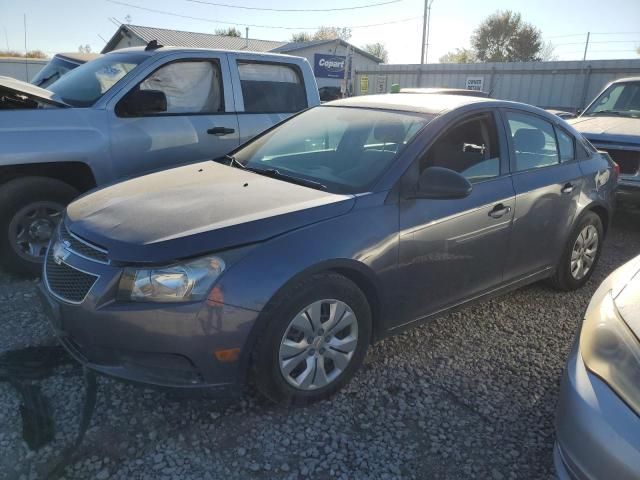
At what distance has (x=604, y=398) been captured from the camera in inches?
72.1

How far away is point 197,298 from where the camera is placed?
7.55 ft

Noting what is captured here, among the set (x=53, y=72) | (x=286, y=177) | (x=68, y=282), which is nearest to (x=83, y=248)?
(x=68, y=282)

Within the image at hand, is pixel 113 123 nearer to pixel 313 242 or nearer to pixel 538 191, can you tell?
pixel 313 242

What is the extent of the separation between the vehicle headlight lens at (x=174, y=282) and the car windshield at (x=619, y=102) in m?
7.06

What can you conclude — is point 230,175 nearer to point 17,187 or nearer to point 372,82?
point 17,187

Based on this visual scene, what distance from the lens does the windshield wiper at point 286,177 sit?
302cm

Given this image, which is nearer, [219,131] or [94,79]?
[94,79]

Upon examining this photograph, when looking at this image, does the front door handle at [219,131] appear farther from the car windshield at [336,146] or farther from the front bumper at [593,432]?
the front bumper at [593,432]

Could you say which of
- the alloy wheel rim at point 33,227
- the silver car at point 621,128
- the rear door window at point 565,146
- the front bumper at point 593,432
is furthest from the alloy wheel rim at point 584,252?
the alloy wheel rim at point 33,227

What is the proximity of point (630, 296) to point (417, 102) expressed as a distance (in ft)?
6.33

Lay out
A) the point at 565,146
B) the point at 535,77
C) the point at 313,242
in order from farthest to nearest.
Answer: the point at 535,77 → the point at 565,146 → the point at 313,242

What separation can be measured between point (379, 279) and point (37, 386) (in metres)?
1.96

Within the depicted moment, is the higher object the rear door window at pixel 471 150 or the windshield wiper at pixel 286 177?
the rear door window at pixel 471 150

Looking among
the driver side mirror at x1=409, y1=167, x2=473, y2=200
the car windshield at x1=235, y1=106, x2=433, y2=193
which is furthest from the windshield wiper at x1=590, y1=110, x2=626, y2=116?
the driver side mirror at x1=409, y1=167, x2=473, y2=200
